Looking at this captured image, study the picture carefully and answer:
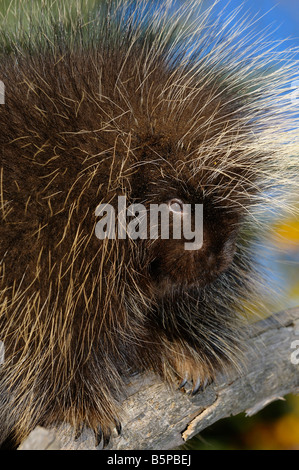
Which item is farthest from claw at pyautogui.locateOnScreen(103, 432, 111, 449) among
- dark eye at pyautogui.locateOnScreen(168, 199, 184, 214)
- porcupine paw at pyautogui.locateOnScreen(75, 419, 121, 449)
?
dark eye at pyautogui.locateOnScreen(168, 199, 184, 214)

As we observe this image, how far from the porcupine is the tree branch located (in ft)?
0.21

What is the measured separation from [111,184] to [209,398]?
3.38ft

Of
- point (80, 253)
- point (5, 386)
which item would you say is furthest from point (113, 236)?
point (5, 386)

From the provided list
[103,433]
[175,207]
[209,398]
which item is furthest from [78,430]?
[175,207]

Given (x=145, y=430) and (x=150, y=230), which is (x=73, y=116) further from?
(x=145, y=430)

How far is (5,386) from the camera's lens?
2.18 metres

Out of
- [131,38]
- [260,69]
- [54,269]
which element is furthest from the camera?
[260,69]

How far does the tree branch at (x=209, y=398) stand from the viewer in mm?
2148

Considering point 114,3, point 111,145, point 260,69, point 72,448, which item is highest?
point 114,3

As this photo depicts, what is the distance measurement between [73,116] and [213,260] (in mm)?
757

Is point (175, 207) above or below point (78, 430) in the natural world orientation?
above

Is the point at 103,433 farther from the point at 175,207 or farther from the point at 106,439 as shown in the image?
the point at 175,207

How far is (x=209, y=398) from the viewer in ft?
7.63

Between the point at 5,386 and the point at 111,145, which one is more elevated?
the point at 111,145
